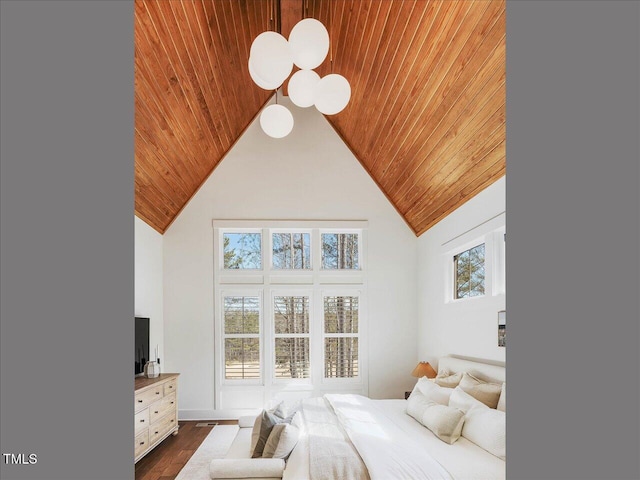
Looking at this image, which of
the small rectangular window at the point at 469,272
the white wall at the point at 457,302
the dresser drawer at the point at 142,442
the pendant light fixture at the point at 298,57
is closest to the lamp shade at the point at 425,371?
the white wall at the point at 457,302

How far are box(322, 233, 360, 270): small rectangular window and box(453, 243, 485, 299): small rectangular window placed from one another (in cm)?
147

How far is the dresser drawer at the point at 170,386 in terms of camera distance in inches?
193

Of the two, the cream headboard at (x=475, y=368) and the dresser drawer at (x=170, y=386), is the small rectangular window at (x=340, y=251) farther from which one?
the dresser drawer at (x=170, y=386)

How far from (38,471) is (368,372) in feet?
20.1

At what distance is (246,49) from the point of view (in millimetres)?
4504

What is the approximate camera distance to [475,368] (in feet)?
13.7

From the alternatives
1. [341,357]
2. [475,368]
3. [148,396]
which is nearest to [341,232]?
[341,357]

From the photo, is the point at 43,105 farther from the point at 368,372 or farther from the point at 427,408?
the point at 368,372

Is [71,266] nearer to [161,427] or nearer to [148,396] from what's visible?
[148,396]

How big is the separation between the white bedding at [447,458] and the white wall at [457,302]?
3.08ft

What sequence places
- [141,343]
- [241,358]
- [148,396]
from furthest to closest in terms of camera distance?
1. [241,358]
2. [141,343]
3. [148,396]

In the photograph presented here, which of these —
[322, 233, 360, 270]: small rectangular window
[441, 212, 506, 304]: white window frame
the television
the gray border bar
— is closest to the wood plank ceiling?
[441, 212, 506, 304]: white window frame

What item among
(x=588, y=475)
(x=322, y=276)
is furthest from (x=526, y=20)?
(x=322, y=276)

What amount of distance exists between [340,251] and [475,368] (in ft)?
8.50
